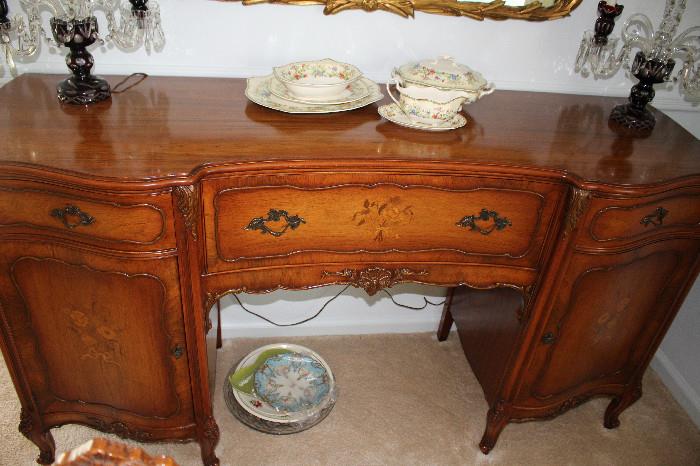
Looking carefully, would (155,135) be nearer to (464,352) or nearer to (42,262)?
(42,262)

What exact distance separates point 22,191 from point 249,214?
17.5 inches

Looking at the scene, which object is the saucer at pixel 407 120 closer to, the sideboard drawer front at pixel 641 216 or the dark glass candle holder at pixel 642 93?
the sideboard drawer front at pixel 641 216

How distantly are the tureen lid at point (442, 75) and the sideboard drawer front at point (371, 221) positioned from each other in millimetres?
283

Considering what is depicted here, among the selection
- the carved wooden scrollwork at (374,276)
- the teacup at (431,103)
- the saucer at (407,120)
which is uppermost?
the teacup at (431,103)

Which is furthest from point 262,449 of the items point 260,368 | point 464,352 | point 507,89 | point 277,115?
point 507,89

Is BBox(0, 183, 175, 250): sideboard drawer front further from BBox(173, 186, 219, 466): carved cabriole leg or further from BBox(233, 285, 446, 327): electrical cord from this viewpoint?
BBox(233, 285, 446, 327): electrical cord

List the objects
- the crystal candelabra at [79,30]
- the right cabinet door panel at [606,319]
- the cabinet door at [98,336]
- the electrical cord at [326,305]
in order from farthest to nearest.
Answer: the electrical cord at [326,305], the right cabinet door panel at [606,319], the crystal candelabra at [79,30], the cabinet door at [98,336]

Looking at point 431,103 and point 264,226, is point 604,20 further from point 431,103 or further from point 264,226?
point 264,226

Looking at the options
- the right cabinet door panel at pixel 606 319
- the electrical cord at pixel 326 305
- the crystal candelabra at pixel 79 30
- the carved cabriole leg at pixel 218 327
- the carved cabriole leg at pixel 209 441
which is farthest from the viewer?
the electrical cord at pixel 326 305

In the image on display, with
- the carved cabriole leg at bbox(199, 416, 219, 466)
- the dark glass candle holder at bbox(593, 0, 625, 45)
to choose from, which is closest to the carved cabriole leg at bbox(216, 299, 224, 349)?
the carved cabriole leg at bbox(199, 416, 219, 466)

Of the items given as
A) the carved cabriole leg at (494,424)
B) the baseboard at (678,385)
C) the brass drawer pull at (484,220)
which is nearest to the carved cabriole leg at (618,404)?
the baseboard at (678,385)

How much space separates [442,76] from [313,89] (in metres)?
0.32

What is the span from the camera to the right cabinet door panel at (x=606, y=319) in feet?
4.60

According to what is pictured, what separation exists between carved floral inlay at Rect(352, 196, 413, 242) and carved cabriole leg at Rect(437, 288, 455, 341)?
2.78 feet
